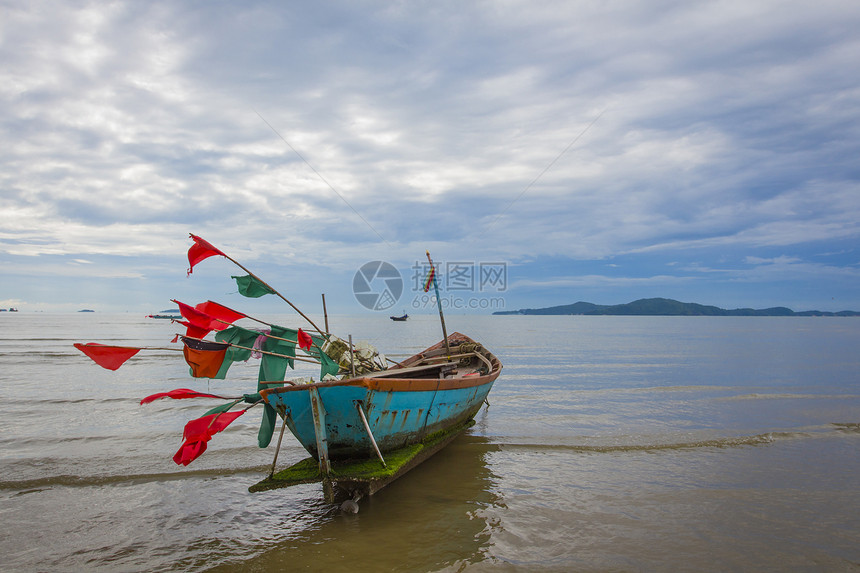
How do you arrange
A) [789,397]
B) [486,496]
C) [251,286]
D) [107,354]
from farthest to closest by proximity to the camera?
[789,397]
[486,496]
[251,286]
[107,354]

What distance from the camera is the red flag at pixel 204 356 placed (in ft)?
23.4

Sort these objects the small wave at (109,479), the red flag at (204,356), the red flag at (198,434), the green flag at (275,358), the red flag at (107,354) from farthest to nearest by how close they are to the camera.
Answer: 1. the small wave at (109,479)
2. the green flag at (275,358)
3. the red flag at (204,356)
4. the red flag at (107,354)
5. the red flag at (198,434)

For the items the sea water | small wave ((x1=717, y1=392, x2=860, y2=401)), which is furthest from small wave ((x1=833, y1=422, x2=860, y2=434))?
small wave ((x1=717, y1=392, x2=860, y2=401))

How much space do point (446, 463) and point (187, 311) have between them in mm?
5954

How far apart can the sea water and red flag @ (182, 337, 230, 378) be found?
14.4 inches

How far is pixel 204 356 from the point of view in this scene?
7285mm

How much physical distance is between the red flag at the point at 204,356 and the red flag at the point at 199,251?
3.95ft

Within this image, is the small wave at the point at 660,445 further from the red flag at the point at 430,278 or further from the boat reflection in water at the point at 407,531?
the red flag at the point at 430,278

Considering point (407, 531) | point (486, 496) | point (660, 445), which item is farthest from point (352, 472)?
point (660, 445)

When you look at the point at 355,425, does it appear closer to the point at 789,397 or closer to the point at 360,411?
the point at 360,411

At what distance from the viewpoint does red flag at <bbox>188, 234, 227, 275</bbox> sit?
738cm

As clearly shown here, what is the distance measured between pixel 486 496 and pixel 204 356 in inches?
204

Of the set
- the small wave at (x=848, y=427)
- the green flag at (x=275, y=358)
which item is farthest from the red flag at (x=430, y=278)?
the small wave at (x=848, y=427)

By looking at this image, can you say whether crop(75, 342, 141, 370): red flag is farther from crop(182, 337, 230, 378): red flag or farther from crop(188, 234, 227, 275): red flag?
crop(188, 234, 227, 275): red flag
